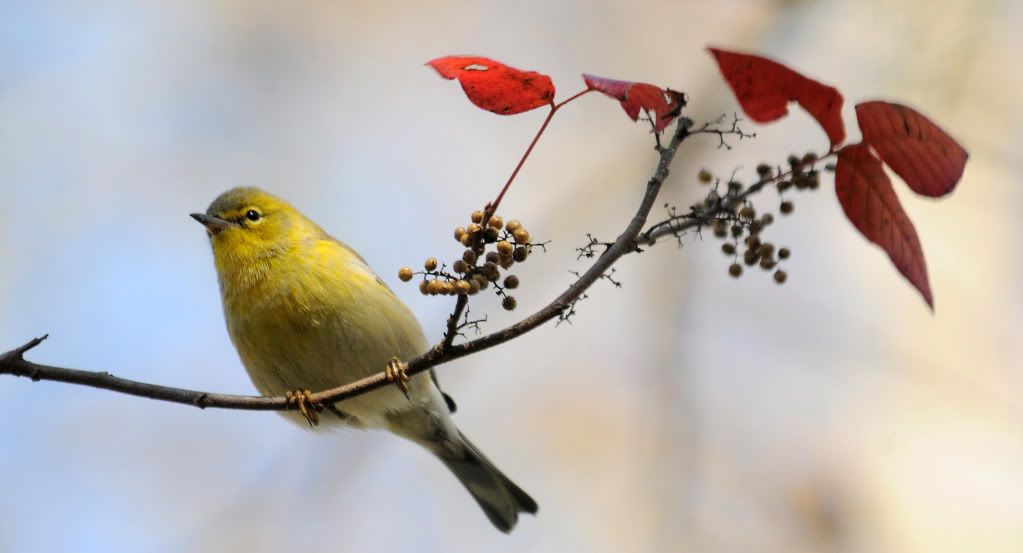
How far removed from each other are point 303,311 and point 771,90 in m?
2.31

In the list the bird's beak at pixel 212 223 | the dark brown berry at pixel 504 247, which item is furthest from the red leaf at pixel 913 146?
the bird's beak at pixel 212 223

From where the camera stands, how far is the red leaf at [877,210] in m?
1.70

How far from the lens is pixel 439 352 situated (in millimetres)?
2119

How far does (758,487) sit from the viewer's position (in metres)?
6.00

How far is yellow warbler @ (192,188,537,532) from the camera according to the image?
354cm

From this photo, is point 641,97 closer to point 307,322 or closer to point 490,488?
point 307,322

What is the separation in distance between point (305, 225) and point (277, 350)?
32.5 inches

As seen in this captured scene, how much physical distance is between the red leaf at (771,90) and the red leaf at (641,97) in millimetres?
150

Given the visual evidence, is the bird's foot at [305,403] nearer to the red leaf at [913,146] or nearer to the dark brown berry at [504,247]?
the dark brown berry at [504,247]

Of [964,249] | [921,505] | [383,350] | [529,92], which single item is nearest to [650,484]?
[921,505]

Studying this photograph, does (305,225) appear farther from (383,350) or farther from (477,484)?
(477,484)

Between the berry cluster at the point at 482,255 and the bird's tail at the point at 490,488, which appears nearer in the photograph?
the berry cluster at the point at 482,255

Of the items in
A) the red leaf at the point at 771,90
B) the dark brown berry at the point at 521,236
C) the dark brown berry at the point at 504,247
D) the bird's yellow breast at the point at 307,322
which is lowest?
the bird's yellow breast at the point at 307,322

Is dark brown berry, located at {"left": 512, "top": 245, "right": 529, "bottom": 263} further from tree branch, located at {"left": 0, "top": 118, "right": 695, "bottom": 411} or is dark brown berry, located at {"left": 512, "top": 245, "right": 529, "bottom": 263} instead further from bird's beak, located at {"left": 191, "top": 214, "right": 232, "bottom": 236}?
bird's beak, located at {"left": 191, "top": 214, "right": 232, "bottom": 236}
